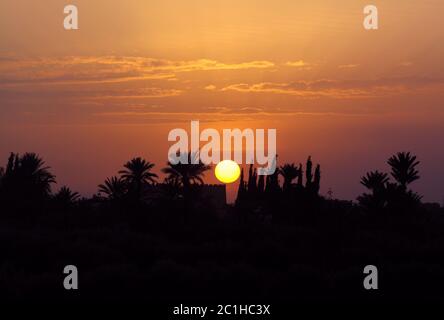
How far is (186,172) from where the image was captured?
2295 inches

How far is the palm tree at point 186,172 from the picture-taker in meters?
58.1

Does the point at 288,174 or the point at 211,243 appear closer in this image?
the point at 211,243

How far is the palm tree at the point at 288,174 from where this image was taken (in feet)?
223

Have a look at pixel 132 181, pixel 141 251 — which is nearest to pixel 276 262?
pixel 141 251

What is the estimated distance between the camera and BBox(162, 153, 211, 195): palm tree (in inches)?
2286

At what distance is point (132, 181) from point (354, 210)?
18887 millimetres

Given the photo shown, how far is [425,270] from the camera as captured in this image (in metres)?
35.8

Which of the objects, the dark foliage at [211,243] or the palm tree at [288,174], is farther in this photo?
the palm tree at [288,174]

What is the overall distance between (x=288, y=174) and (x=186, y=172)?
12.8 meters

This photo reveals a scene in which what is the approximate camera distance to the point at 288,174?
68375 millimetres

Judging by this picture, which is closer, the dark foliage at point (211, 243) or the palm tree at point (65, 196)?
the dark foliage at point (211, 243)

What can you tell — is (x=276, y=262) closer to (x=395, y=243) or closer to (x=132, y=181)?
(x=395, y=243)

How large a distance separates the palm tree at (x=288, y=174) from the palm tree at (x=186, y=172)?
11088mm
